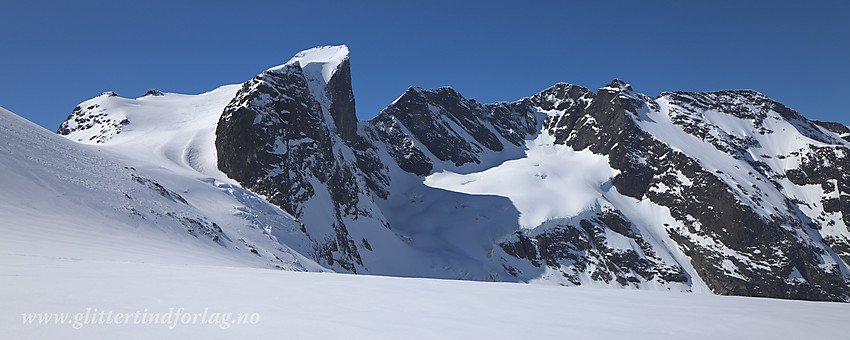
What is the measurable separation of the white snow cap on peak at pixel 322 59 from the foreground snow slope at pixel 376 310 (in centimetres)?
7698

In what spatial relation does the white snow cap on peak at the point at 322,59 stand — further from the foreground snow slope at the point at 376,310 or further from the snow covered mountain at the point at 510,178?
the foreground snow slope at the point at 376,310

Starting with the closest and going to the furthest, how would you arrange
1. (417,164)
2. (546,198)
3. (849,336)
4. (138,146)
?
(849,336) → (138,146) → (546,198) → (417,164)

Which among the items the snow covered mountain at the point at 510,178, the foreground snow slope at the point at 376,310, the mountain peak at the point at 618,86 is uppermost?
the mountain peak at the point at 618,86

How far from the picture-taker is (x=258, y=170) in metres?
48.2

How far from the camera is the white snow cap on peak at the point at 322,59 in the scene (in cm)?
8238

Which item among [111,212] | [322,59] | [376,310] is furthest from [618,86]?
[376,310]

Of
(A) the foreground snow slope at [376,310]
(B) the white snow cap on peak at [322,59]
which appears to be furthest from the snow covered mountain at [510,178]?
(A) the foreground snow slope at [376,310]

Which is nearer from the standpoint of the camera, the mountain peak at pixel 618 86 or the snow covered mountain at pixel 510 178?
the snow covered mountain at pixel 510 178

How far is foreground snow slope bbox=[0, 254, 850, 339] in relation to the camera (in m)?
4.53

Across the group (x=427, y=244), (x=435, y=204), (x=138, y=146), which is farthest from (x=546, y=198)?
(x=138, y=146)

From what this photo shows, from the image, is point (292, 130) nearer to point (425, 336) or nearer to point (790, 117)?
point (425, 336)

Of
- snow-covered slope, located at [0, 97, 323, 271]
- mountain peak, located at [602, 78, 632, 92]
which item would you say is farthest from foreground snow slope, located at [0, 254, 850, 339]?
mountain peak, located at [602, 78, 632, 92]

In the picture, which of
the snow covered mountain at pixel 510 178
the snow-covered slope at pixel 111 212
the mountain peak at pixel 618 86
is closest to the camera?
the snow-covered slope at pixel 111 212

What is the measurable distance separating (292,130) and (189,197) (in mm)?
22348
